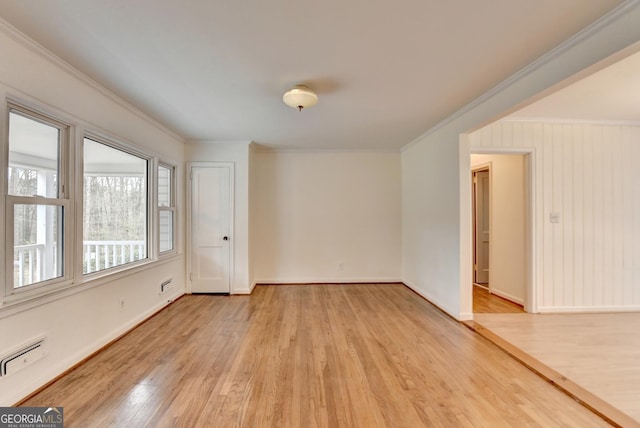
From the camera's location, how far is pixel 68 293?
2240 millimetres

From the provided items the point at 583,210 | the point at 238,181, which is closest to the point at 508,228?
the point at 583,210

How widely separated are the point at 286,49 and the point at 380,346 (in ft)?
8.70

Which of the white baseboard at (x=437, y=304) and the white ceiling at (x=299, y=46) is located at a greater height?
the white ceiling at (x=299, y=46)

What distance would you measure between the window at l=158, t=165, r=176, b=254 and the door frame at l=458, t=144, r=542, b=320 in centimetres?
391

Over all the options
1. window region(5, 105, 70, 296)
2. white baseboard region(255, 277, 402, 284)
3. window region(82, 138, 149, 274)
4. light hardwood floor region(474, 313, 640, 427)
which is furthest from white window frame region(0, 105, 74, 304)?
light hardwood floor region(474, 313, 640, 427)

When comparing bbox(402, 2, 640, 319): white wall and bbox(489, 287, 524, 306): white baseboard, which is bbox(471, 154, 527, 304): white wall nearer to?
bbox(489, 287, 524, 306): white baseboard

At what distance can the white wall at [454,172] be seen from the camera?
5.63 feet

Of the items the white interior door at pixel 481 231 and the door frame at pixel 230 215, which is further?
the white interior door at pixel 481 231

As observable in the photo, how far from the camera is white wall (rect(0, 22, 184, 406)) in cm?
180

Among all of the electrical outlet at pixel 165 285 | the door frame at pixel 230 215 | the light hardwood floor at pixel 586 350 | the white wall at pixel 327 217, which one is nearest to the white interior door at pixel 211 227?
the door frame at pixel 230 215

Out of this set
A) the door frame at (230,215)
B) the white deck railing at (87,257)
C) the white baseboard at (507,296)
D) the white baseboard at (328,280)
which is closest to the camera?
the white deck railing at (87,257)

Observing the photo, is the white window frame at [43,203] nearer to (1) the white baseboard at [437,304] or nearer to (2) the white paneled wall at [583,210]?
(1) the white baseboard at [437,304]

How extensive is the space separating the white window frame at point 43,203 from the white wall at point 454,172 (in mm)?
3707

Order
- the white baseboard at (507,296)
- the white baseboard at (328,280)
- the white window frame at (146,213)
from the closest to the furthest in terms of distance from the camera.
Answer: the white window frame at (146,213)
the white baseboard at (507,296)
the white baseboard at (328,280)
